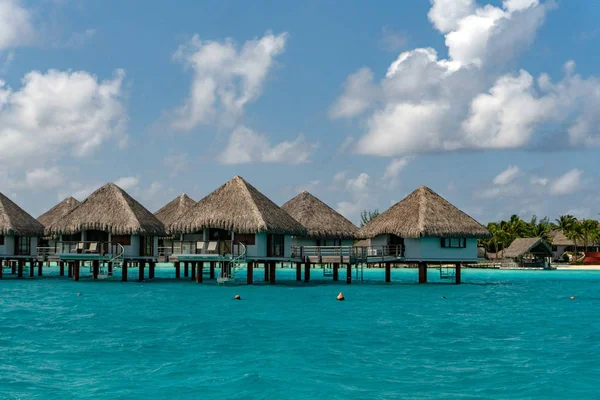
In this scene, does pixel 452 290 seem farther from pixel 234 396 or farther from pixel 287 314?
pixel 234 396

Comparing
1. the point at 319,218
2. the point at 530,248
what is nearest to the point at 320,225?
the point at 319,218

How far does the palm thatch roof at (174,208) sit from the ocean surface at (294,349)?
63.8 feet

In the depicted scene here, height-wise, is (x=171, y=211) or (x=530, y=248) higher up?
(x=171, y=211)

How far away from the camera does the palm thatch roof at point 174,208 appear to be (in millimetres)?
51269

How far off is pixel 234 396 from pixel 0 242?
117 ft

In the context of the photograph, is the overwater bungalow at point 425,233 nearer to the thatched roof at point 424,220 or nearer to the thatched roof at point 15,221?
the thatched roof at point 424,220

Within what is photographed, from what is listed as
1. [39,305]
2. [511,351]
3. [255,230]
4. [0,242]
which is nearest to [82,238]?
[0,242]

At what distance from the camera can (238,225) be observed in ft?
126

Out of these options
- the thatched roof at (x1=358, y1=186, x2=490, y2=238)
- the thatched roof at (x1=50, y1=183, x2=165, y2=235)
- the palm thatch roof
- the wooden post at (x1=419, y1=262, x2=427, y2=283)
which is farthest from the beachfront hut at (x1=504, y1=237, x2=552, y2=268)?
the thatched roof at (x1=50, y1=183, x2=165, y2=235)

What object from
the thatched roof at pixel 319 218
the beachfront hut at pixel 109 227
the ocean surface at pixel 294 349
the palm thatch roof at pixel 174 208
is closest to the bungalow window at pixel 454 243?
the thatched roof at pixel 319 218

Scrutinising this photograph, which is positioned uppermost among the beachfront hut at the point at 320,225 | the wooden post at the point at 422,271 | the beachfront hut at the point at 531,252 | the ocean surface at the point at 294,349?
the beachfront hut at the point at 320,225

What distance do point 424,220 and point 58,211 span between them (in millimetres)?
28139

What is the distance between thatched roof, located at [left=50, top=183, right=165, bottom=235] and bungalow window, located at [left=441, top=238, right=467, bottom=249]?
53.8 feet

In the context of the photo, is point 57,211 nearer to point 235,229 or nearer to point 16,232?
point 16,232
